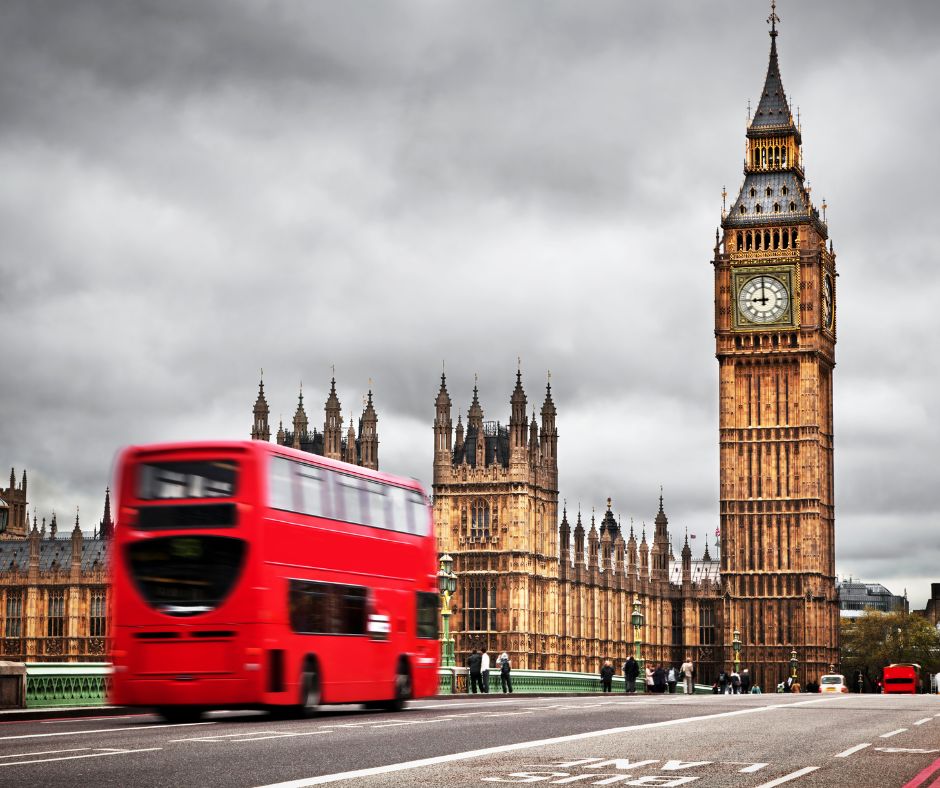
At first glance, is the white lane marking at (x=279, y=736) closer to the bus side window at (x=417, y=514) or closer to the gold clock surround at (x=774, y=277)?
the bus side window at (x=417, y=514)

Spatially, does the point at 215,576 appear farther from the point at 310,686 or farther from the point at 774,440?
the point at 774,440

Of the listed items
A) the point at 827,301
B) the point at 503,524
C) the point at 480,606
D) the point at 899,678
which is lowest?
the point at 899,678

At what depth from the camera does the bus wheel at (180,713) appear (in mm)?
24391

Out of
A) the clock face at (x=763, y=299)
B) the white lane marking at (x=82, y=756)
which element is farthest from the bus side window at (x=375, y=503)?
the clock face at (x=763, y=299)

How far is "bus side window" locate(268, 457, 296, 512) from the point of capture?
23.1m

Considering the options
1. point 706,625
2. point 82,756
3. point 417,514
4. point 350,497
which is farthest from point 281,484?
Answer: point 706,625

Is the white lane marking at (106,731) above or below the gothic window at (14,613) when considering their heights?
below

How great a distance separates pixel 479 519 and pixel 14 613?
2870cm

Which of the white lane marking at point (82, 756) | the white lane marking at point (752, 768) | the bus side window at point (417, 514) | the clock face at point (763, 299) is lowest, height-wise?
the white lane marking at point (752, 768)

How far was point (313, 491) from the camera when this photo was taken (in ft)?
80.4

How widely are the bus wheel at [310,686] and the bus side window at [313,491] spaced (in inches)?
86.3

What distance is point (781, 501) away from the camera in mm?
101625

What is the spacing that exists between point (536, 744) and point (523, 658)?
69831mm

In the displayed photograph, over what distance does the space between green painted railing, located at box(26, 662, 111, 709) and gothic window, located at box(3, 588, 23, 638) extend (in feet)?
232
